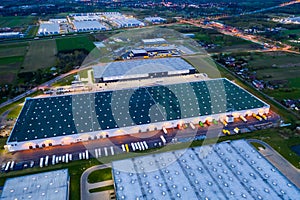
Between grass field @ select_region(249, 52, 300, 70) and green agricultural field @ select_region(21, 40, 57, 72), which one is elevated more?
grass field @ select_region(249, 52, 300, 70)

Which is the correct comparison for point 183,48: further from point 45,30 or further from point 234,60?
point 45,30

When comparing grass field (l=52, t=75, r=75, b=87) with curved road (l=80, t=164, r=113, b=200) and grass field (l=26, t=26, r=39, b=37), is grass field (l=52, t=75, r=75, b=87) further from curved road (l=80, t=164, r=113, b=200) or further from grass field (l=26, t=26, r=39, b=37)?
grass field (l=26, t=26, r=39, b=37)

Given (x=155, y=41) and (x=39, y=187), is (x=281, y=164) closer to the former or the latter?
(x=39, y=187)

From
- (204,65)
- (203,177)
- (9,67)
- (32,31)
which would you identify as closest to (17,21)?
(32,31)

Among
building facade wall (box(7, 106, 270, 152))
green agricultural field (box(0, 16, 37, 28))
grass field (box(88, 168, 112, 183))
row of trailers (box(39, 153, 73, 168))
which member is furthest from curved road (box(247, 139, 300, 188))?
green agricultural field (box(0, 16, 37, 28))

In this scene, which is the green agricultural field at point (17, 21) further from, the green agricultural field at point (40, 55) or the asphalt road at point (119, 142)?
the asphalt road at point (119, 142)

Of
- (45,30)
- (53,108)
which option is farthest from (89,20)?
(53,108)
